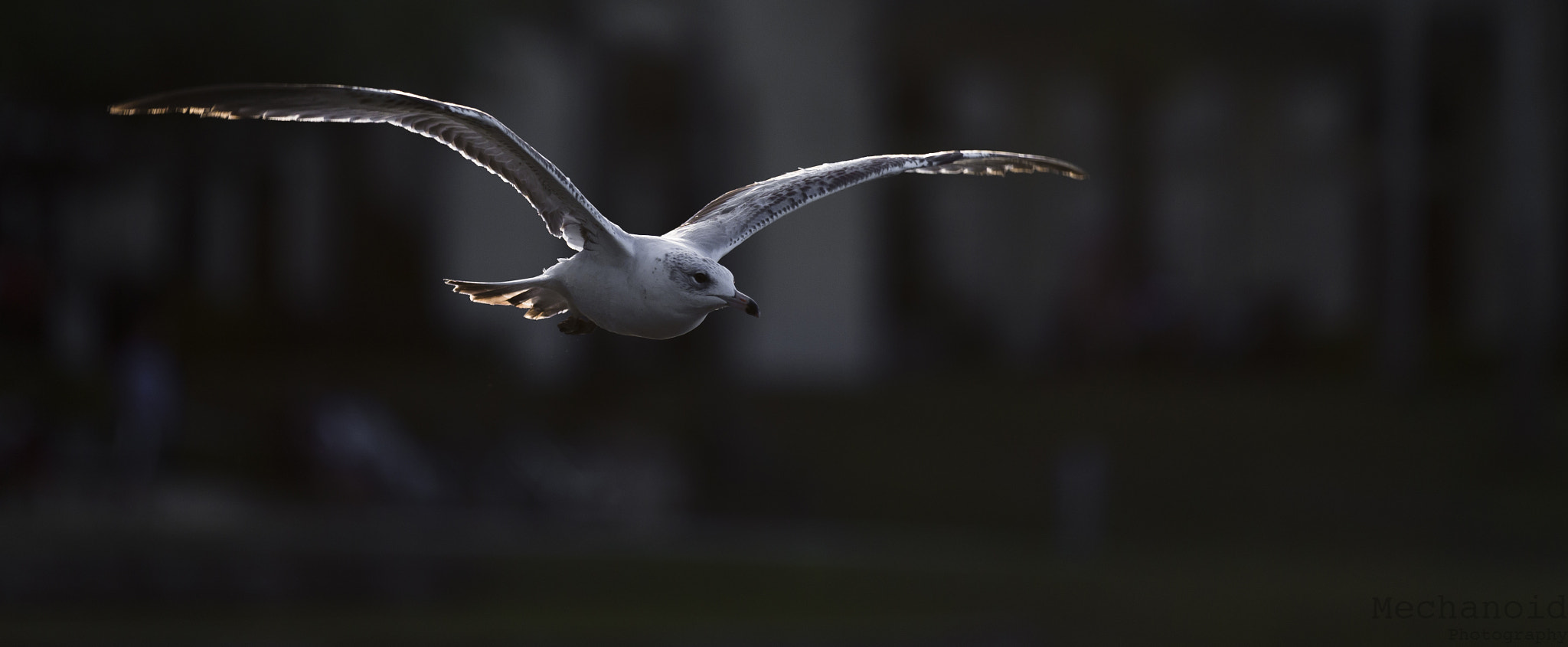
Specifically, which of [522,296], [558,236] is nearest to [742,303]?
[558,236]

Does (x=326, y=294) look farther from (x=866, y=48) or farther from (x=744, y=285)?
(x=866, y=48)

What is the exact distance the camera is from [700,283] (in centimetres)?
484

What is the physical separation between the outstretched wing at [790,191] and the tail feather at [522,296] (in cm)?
50

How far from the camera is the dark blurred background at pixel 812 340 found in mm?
14727

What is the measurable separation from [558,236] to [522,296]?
0.25 meters

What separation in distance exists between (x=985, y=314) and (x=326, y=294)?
34.0 ft

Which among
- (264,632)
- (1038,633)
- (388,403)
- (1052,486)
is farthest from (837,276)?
(264,632)

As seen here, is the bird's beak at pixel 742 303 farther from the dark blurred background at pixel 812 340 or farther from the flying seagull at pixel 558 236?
the dark blurred background at pixel 812 340

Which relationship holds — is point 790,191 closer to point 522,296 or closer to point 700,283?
point 700,283

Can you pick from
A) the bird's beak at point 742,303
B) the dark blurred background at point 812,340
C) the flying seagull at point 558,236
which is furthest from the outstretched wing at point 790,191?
the dark blurred background at point 812,340

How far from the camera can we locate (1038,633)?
15.1 m

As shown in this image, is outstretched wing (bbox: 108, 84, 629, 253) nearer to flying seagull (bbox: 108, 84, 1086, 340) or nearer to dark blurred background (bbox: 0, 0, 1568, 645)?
flying seagull (bbox: 108, 84, 1086, 340)

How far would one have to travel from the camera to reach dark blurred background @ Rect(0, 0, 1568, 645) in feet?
48.3

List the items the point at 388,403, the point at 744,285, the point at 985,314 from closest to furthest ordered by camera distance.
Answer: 1. the point at 388,403
2. the point at 744,285
3. the point at 985,314
